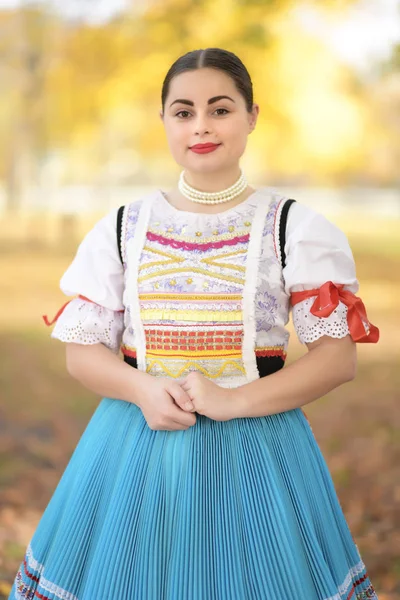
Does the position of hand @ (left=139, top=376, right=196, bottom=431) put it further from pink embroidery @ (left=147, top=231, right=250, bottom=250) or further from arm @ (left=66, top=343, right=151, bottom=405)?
pink embroidery @ (left=147, top=231, right=250, bottom=250)

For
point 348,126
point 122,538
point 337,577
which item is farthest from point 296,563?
point 348,126

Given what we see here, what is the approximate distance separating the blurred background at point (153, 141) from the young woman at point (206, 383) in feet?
8.07

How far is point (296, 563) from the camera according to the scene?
52.5 inches

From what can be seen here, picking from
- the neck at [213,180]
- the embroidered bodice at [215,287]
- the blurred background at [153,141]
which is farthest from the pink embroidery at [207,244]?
the blurred background at [153,141]

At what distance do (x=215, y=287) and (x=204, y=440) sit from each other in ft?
0.86

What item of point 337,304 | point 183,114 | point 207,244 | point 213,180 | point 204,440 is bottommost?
point 204,440

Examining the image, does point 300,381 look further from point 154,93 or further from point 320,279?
point 154,93

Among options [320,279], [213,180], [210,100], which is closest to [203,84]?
[210,100]

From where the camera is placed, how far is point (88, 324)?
1.50 metres

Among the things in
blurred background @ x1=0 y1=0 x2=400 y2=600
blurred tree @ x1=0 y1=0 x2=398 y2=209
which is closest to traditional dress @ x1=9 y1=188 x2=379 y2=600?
blurred background @ x1=0 y1=0 x2=400 y2=600

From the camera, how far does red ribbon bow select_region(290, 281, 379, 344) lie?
1.37m

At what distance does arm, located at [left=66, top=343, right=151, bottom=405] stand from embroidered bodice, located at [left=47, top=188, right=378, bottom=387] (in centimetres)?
3

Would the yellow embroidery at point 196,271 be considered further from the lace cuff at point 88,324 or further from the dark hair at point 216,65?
the dark hair at point 216,65

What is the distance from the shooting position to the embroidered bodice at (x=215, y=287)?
1421 millimetres
